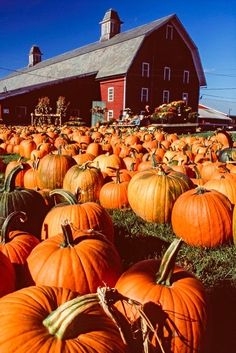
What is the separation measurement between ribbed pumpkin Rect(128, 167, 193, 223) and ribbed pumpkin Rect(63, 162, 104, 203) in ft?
2.68

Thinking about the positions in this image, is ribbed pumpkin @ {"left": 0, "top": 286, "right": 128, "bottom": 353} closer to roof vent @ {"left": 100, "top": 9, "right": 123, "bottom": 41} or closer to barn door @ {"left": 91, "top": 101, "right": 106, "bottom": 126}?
barn door @ {"left": 91, "top": 101, "right": 106, "bottom": 126}

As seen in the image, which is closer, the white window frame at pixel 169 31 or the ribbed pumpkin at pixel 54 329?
the ribbed pumpkin at pixel 54 329

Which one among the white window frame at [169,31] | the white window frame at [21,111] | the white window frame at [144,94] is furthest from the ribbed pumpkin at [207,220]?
the white window frame at [169,31]

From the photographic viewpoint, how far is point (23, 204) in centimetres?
390

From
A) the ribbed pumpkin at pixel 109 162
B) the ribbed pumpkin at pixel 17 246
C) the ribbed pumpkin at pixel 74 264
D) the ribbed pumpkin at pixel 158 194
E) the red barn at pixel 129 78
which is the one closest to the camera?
the ribbed pumpkin at pixel 74 264

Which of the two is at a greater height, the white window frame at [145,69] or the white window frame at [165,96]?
the white window frame at [145,69]

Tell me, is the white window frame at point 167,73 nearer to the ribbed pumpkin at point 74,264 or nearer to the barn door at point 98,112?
the barn door at point 98,112

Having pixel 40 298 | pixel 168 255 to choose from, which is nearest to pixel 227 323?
pixel 168 255

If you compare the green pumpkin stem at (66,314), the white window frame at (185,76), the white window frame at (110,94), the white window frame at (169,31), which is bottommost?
the green pumpkin stem at (66,314)

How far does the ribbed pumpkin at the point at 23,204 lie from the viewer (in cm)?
387

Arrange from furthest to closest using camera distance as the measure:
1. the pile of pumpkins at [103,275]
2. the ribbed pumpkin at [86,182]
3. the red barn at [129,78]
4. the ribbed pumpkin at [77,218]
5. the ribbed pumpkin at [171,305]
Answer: the red barn at [129,78] < the ribbed pumpkin at [86,182] < the ribbed pumpkin at [77,218] < the ribbed pumpkin at [171,305] < the pile of pumpkins at [103,275]

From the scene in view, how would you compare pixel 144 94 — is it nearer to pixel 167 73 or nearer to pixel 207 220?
pixel 167 73

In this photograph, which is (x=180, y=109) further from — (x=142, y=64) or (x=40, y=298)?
(x=40, y=298)

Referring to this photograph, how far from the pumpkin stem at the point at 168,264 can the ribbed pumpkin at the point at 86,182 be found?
3.42 m
